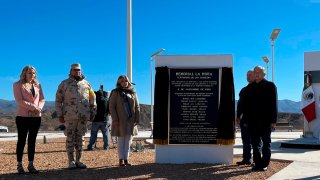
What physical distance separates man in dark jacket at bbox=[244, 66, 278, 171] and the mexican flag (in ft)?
19.1

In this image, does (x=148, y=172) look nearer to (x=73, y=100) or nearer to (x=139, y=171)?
(x=139, y=171)

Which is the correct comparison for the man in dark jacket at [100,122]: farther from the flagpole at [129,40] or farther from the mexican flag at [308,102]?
the mexican flag at [308,102]

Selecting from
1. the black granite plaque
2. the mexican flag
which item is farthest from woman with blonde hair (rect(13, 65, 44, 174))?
the mexican flag

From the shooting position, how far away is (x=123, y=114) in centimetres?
947

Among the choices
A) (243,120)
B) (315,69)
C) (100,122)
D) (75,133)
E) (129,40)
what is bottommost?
(75,133)

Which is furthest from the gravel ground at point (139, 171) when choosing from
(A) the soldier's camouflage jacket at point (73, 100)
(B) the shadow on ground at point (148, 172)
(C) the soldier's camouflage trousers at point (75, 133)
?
(A) the soldier's camouflage jacket at point (73, 100)

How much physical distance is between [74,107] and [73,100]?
0.13m

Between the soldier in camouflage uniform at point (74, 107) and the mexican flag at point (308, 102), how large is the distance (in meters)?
7.60

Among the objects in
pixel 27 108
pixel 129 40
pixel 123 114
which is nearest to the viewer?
pixel 27 108

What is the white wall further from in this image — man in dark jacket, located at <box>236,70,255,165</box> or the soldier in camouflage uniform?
the soldier in camouflage uniform

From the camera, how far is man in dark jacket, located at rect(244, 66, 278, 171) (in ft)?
28.5

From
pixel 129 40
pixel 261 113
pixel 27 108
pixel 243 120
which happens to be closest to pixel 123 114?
pixel 27 108

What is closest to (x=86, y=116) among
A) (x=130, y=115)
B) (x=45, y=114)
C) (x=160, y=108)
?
(x=130, y=115)

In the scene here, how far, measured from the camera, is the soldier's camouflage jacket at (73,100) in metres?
8.66
